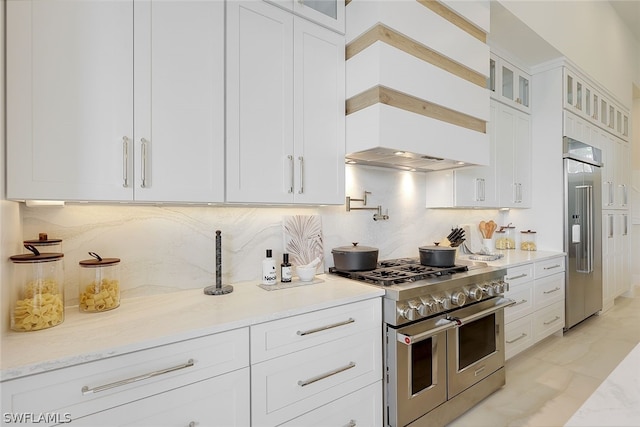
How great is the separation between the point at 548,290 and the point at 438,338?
2139 millimetres

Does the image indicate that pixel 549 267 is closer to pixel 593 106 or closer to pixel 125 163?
pixel 593 106

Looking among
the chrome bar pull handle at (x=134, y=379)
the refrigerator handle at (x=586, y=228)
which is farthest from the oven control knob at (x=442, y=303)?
the refrigerator handle at (x=586, y=228)

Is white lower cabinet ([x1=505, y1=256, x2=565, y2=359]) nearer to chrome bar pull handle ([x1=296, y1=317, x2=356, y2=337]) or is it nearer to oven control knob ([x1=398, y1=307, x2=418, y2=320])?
oven control knob ([x1=398, y1=307, x2=418, y2=320])

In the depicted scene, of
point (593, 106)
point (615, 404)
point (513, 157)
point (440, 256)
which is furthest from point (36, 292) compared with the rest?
point (593, 106)

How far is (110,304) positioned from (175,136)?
2.68 ft

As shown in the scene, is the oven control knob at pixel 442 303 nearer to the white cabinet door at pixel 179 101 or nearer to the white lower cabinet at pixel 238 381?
the white lower cabinet at pixel 238 381

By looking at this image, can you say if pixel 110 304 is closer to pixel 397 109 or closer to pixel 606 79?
pixel 397 109

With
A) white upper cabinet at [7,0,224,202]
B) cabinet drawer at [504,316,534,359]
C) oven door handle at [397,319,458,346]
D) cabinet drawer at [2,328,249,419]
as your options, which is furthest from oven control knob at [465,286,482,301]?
white upper cabinet at [7,0,224,202]

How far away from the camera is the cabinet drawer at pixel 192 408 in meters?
1.04

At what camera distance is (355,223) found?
8.23 ft

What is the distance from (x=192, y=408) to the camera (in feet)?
3.86

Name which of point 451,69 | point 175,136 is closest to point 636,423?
point 175,136

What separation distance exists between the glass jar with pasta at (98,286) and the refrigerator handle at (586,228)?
4534 mm

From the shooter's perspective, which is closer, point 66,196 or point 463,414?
point 66,196
